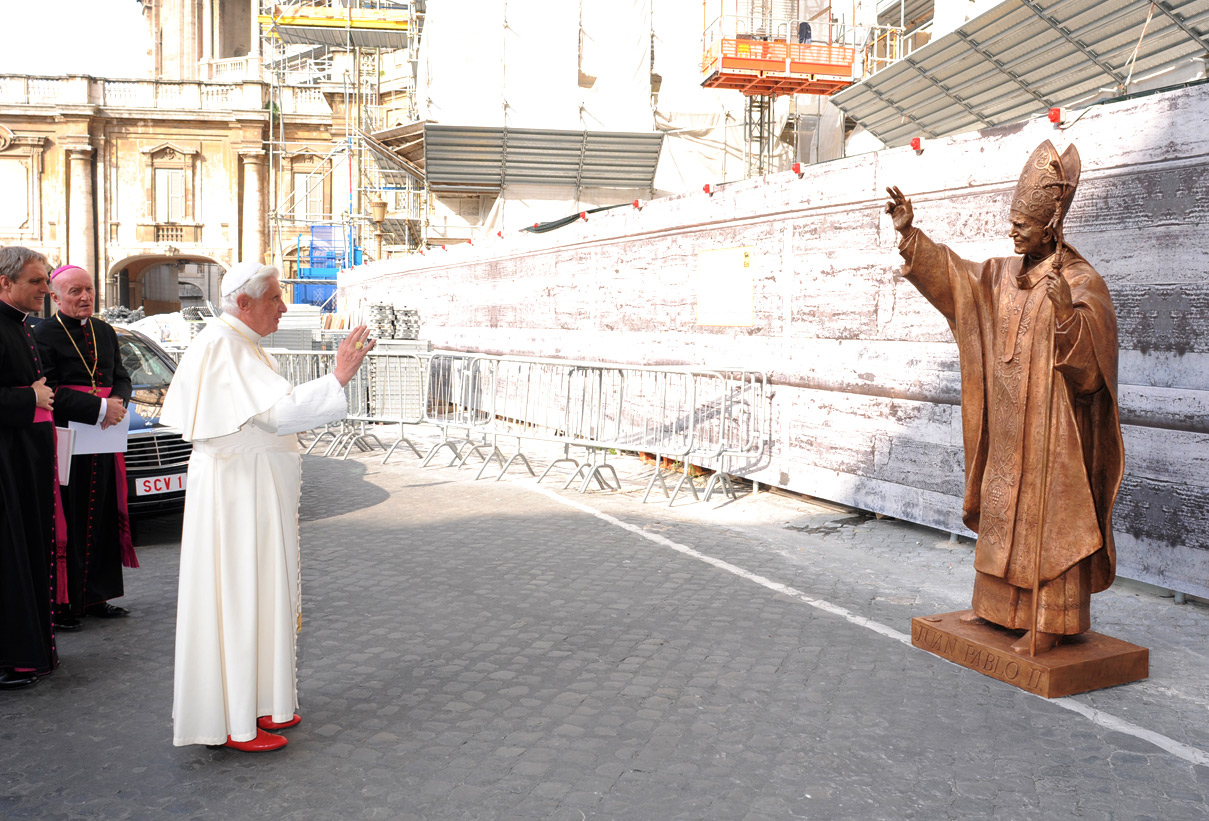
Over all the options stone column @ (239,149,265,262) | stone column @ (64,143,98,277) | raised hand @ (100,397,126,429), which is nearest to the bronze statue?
raised hand @ (100,397,126,429)

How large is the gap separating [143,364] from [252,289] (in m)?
6.31

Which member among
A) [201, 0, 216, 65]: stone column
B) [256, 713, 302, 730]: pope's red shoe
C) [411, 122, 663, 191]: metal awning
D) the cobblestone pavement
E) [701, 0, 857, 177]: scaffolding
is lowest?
the cobblestone pavement

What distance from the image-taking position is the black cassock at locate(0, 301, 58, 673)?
4734 mm

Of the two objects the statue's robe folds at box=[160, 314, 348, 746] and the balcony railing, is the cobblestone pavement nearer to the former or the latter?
the statue's robe folds at box=[160, 314, 348, 746]

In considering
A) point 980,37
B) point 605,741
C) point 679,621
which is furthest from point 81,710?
point 980,37

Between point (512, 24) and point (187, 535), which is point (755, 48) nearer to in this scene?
point (512, 24)

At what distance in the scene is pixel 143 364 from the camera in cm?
953

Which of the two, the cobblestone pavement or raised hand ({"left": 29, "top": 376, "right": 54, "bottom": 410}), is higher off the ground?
raised hand ({"left": 29, "top": 376, "right": 54, "bottom": 410})

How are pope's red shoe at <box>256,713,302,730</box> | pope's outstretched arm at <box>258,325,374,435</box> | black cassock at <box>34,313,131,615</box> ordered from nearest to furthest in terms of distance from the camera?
1. pope's outstretched arm at <box>258,325,374,435</box>
2. pope's red shoe at <box>256,713,302,730</box>
3. black cassock at <box>34,313,131,615</box>

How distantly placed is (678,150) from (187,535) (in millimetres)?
26650

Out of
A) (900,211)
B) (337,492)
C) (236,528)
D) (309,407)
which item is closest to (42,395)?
(236,528)

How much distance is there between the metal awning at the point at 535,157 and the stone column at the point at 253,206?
88.3 feet

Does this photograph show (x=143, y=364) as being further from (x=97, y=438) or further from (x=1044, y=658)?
(x=1044, y=658)

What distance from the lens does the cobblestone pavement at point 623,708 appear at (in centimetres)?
363
